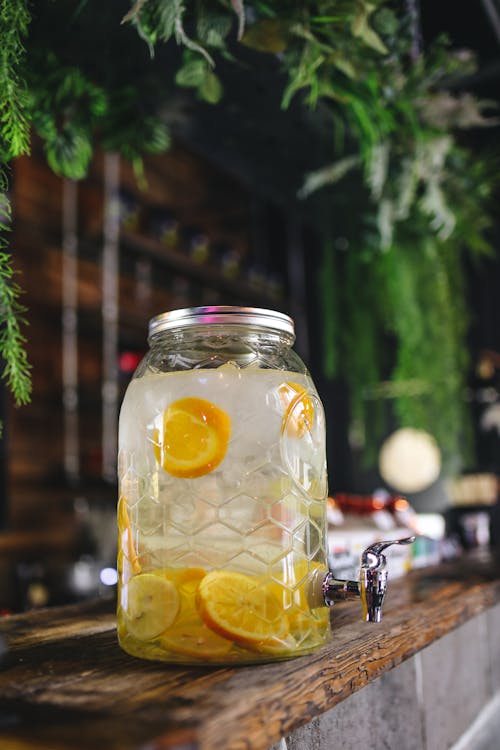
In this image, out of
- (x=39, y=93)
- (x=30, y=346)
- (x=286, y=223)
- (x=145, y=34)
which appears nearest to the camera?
(x=145, y=34)

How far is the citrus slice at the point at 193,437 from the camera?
29.7 inches

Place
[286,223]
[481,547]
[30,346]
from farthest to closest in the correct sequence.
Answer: [286,223] → [30,346] → [481,547]

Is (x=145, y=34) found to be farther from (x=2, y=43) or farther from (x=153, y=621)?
(x=153, y=621)

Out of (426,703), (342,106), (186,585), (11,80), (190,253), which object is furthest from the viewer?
(190,253)

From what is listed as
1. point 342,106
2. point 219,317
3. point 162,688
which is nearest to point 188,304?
point 342,106

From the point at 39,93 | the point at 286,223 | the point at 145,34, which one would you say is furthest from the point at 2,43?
the point at 286,223

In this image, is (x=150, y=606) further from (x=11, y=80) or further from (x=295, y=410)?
(x=11, y=80)

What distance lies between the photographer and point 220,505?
756mm

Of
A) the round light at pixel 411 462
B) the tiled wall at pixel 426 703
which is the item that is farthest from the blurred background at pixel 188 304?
the tiled wall at pixel 426 703

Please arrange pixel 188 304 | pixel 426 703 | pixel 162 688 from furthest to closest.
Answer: pixel 188 304 → pixel 426 703 → pixel 162 688

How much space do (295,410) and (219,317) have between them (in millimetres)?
135

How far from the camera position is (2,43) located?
0.84 meters

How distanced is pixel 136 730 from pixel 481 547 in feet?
7.42

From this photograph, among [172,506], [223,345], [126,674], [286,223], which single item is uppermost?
[286,223]
